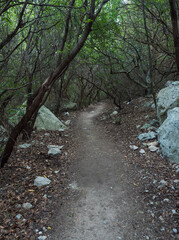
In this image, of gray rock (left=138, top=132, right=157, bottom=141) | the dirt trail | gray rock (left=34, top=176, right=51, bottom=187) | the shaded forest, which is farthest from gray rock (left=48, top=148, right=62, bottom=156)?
gray rock (left=138, top=132, right=157, bottom=141)

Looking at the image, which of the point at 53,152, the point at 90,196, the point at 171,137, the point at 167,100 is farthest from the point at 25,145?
the point at 167,100

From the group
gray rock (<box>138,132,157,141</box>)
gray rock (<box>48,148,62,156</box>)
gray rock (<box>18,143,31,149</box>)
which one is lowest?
gray rock (<box>138,132,157,141</box>)

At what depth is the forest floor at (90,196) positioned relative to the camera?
3.13 metres

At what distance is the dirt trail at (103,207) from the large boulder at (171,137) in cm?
137

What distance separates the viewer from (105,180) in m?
4.82

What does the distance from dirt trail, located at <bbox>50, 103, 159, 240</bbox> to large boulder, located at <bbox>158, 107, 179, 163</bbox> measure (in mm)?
1373

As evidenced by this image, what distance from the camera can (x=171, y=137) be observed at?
502 cm

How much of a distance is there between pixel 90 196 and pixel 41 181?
4.44 ft

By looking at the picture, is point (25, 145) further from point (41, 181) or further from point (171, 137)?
point (171, 137)

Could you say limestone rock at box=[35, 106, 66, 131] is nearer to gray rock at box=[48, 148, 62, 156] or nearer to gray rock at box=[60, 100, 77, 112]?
gray rock at box=[48, 148, 62, 156]

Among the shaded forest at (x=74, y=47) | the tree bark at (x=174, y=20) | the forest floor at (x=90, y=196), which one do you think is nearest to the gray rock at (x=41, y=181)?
the forest floor at (x=90, y=196)

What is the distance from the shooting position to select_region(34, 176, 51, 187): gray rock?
4357mm

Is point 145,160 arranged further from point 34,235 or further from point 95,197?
point 34,235

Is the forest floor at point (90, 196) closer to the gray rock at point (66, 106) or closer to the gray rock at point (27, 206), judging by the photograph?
the gray rock at point (27, 206)
